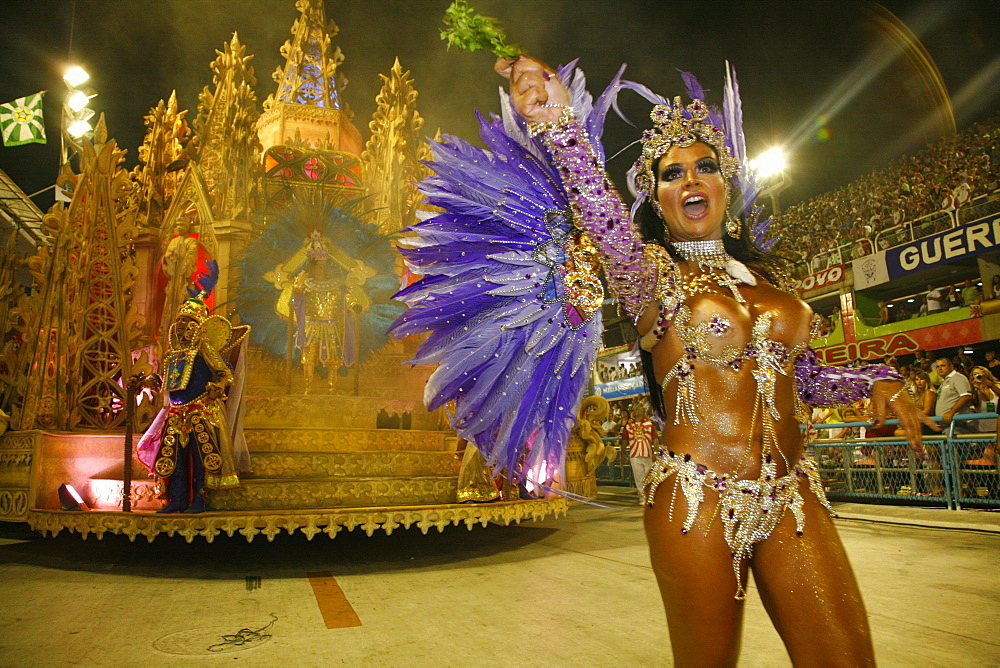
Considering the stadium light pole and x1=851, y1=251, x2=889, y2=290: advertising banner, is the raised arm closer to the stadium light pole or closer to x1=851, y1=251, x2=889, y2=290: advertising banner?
the stadium light pole

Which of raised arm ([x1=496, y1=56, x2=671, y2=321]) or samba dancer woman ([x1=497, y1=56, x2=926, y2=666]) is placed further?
raised arm ([x1=496, y1=56, x2=671, y2=321])

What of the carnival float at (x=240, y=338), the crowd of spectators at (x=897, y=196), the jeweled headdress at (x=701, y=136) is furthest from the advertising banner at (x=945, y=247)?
the jeweled headdress at (x=701, y=136)

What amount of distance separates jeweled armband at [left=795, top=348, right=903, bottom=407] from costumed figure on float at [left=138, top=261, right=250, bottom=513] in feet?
18.3

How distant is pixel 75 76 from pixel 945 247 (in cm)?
2187

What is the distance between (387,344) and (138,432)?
173 inches

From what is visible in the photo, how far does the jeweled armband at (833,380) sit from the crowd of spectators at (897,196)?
42.2 feet

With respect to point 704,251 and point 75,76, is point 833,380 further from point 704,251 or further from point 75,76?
point 75,76

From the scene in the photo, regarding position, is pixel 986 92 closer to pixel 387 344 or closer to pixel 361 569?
pixel 387 344

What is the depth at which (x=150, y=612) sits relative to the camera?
398cm

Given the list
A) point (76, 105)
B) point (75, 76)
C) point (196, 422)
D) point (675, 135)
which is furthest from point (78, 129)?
point (675, 135)

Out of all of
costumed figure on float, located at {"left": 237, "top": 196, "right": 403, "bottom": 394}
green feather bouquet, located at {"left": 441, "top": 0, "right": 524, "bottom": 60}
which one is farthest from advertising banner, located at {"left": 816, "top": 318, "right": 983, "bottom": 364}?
green feather bouquet, located at {"left": 441, "top": 0, "right": 524, "bottom": 60}

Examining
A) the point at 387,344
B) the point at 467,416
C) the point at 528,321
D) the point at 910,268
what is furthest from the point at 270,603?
the point at 910,268

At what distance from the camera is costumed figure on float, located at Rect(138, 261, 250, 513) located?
5949 mm

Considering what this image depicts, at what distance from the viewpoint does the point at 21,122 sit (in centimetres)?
1344
